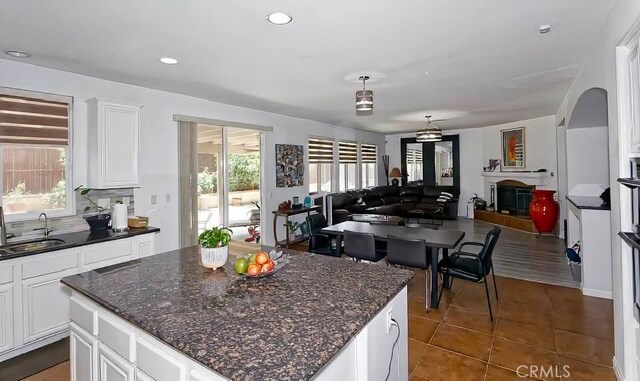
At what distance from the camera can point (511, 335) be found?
2961mm

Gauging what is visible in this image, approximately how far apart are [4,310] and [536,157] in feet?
30.8

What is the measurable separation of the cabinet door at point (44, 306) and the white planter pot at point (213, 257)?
1892 mm

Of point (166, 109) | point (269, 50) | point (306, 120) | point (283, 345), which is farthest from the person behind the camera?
point (306, 120)

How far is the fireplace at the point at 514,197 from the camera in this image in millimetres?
8070

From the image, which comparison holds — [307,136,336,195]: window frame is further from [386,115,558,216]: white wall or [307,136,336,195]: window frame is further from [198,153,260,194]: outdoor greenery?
[386,115,558,216]: white wall

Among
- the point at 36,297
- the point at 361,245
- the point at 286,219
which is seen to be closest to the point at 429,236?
the point at 361,245

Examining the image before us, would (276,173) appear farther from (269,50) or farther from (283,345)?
(283,345)

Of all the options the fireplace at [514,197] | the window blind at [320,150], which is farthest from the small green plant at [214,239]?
the fireplace at [514,197]

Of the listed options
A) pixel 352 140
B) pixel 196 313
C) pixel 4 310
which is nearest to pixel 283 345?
pixel 196 313

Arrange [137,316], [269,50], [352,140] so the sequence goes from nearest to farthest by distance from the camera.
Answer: [137,316] → [269,50] → [352,140]

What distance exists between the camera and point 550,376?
2.39 metres

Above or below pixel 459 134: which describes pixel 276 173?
below

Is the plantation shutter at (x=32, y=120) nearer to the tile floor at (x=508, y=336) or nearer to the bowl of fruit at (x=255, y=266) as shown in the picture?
the tile floor at (x=508, y=336)

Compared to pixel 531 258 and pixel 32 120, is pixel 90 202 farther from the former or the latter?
pixel 531 258
